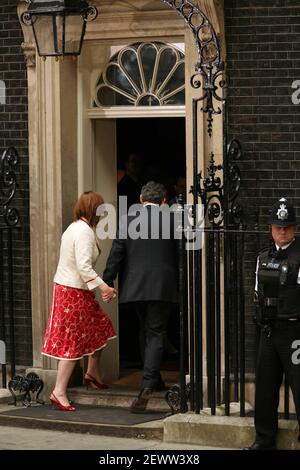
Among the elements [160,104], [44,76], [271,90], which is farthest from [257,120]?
[44,76]

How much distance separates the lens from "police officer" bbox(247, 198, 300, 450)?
35.0ft

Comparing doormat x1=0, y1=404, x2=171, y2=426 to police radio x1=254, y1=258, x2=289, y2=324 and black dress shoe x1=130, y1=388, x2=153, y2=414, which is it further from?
police radio x1=254, y1=258, x2=289, y2=324

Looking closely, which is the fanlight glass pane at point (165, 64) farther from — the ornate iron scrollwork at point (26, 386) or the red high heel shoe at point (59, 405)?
the red high heel shoe at point (59, 405)

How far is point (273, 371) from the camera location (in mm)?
10797

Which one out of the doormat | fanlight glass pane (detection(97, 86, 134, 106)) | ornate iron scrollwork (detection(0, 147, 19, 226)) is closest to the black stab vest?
the doormat

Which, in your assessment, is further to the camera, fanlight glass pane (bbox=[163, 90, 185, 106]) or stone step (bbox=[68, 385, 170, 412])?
fanlight glass pane (bbox=[163, 90, 185, 106])

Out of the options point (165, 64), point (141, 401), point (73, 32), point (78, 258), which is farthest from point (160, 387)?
point (73, 32)

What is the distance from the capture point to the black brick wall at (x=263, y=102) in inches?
484

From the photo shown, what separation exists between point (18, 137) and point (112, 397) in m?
2.41

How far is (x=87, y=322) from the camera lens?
12508mm

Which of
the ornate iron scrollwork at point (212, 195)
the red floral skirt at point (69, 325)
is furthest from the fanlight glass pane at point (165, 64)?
the red floral skirt at point (69, 325)

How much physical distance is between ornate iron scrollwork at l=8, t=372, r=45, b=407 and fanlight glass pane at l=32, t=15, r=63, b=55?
2778 millimetres

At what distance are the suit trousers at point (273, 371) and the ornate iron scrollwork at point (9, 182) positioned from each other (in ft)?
10.1

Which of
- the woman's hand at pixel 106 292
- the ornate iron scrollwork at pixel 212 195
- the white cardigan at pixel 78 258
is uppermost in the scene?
the ornate iron scrollwork at pixel 212 195
